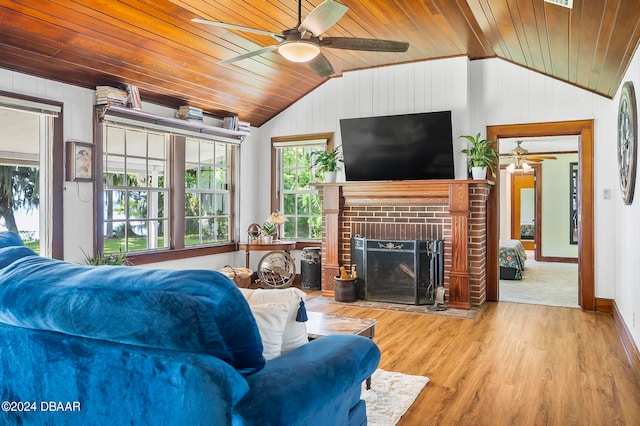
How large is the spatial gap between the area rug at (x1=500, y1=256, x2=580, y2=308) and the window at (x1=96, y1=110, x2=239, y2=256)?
12.5 feet

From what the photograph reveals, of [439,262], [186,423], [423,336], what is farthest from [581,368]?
[186,423]

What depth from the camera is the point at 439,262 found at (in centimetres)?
539

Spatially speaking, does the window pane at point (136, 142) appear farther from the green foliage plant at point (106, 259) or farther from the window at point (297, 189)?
the window at point (297, 189)

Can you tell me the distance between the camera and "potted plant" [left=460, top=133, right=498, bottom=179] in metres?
5.21

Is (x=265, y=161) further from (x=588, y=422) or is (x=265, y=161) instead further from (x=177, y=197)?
(x=588, y=422)

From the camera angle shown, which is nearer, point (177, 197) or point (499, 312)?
point (499, 312)

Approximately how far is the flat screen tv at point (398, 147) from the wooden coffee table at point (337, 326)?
2.79 meters

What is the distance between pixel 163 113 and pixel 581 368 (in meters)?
4.73

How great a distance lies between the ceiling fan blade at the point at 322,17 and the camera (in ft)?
9.34

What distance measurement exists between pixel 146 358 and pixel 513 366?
114 inches

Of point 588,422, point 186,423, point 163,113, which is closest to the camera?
point 186,423

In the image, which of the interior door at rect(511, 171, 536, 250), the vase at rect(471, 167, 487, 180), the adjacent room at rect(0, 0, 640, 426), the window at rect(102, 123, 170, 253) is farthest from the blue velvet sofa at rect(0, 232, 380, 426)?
the interior door at rect(511, 171, 536, 250)

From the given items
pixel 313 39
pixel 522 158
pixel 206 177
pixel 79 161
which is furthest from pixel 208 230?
pixel 522 158

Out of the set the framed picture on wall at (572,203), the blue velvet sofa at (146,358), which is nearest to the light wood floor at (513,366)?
the blue velvet sofa at (146,358)
